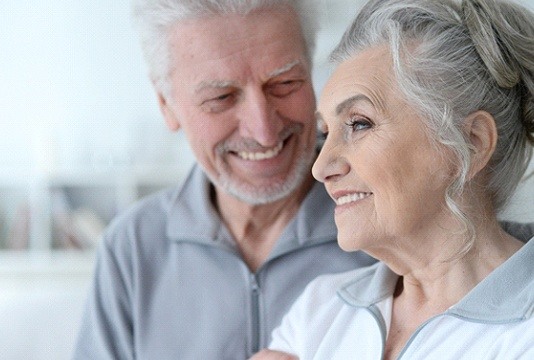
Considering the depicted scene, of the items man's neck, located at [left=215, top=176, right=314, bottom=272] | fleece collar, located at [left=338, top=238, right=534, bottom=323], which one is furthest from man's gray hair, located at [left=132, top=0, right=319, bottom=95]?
fleece collar, located at [left=338, top=238, right=534, bottom=323]

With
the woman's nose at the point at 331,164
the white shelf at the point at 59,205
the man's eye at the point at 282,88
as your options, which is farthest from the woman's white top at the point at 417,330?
the white shelf at the point at 59,205

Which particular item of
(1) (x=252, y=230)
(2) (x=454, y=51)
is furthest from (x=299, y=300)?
(2) (x=454, y=51)

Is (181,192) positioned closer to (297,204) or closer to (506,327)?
(297,204)

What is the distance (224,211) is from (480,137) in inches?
32.6

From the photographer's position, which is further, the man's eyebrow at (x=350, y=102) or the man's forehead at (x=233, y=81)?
the man's forehead at (x=233, y=81)

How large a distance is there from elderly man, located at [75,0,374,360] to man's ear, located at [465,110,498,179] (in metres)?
0.53

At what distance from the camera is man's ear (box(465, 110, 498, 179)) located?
1538mm

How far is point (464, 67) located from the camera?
60.6 inches

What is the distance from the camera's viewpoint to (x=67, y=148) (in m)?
5.78

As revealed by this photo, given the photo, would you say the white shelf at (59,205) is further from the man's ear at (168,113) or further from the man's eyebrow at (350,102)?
the man's eyebrow at (350,102)

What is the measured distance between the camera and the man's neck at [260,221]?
2125 millimetres

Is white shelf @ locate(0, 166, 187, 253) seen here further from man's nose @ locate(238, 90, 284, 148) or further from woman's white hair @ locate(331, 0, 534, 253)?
woman's white hair @ locate(331, 0, 534, 253)

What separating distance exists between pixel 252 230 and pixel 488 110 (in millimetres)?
781

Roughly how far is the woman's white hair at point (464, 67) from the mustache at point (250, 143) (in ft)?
1.42
